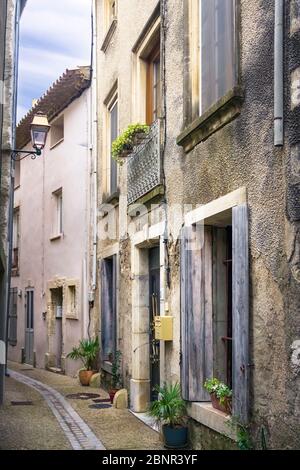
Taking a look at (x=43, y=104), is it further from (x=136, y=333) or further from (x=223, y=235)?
(x=223, y=235)

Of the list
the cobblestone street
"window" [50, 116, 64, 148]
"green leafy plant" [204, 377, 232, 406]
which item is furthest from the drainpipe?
"window" [50, 116, 64, 148]

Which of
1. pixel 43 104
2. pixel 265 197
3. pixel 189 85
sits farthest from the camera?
pixel 43 104

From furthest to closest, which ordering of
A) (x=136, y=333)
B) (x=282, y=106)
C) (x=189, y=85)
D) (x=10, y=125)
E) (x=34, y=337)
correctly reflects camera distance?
(x=34, y=337) < (x=10, y=125) < (x=136, y=333) < (x=189, y=85) < (x=282, y=106)

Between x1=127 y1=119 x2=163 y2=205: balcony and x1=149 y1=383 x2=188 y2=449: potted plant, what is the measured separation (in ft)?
8.17

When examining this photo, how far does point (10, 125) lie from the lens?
10.0m

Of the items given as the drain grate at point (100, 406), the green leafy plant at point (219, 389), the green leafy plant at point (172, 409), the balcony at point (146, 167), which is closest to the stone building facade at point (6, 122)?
the drain grate at point (100, 406)

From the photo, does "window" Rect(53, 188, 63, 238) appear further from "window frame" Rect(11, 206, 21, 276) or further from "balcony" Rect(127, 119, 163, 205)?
"balcony" Rect(127, 119, 163, 205)

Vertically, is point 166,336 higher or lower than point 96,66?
lower

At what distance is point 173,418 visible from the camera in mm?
6203

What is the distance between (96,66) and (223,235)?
23.1ft

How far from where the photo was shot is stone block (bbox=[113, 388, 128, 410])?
8695mm

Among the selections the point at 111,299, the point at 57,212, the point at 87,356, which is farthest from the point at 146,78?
the point at 57,212

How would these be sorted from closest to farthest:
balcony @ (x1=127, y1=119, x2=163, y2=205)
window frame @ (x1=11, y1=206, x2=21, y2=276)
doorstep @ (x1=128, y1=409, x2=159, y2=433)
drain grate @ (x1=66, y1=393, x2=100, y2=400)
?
doorstep @ (x1=128, y1=409, x2=159, y2=433), balcony @ (x1=127, y1=119, x2=163, y2=205), drain grate @ (x1=66, y1=393, x2=100, y2=400), window frame @ (x1=11, y1=206, x2=21, y2=276)

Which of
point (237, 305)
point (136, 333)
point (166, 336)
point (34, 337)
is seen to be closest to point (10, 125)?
point (136, 333)
